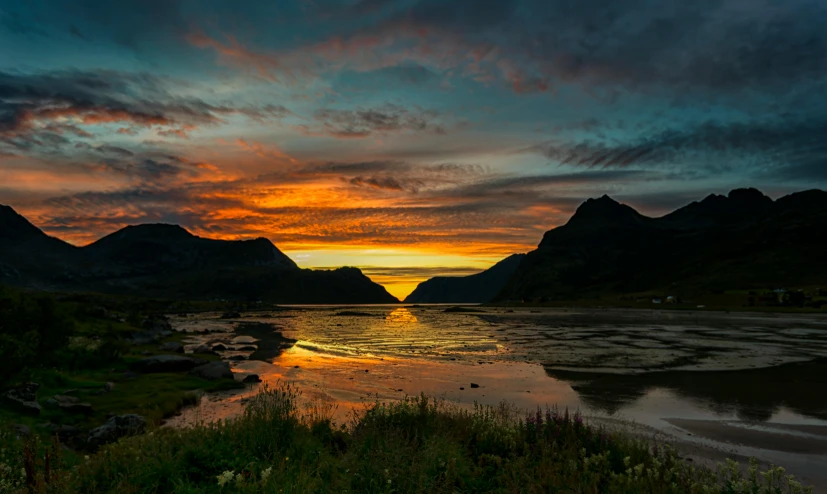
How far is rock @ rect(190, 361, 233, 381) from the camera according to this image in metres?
28.2

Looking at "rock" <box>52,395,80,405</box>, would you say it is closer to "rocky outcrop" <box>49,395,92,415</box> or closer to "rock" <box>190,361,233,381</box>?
"rocky outcrop" <box>49,395,92,415</box>

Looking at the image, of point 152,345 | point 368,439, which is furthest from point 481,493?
point 152,345

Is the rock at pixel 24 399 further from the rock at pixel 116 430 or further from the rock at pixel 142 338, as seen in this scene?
the rock at pixel 142 338

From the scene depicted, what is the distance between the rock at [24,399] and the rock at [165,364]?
1323cm

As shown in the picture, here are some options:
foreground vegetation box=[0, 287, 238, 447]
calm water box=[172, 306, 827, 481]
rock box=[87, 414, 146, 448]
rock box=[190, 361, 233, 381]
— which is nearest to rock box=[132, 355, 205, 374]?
foreground vegetation box=[0, 287, 238, 447]

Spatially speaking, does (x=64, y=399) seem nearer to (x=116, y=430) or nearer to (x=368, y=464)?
(x=116, y=430)

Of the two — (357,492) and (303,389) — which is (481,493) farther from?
(303,389)

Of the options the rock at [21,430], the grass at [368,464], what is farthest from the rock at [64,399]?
the grass at [368,464]

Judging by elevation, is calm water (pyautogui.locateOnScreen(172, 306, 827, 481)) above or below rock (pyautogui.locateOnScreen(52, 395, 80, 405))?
below

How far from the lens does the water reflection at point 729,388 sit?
20078 mm

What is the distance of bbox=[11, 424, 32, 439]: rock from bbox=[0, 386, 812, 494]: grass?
2.22 metres

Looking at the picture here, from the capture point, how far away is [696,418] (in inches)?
726

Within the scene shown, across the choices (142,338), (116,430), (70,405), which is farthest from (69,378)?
(142,338)

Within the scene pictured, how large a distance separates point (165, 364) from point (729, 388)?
3435cm
